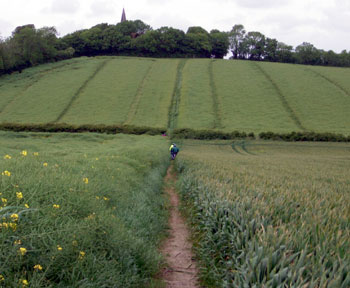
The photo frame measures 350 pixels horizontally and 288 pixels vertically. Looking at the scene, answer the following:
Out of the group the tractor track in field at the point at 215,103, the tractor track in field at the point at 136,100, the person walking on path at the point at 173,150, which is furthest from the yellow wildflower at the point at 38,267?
the tractor track in field at the point at 136,100

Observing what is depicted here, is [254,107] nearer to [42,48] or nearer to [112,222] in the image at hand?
[112,222]

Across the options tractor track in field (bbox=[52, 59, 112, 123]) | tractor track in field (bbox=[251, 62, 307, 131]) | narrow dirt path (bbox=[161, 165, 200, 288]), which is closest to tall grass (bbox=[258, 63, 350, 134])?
tractor track in field (bbox=[251, 62, 307, 131])

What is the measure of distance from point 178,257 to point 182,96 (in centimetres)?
5276

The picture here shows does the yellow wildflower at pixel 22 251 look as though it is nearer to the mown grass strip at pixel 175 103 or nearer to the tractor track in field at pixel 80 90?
the mown grass strip at pixel 175 103

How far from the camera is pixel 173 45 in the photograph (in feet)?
321

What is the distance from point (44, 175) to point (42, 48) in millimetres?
84866

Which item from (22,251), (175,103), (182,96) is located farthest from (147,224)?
(182,96)

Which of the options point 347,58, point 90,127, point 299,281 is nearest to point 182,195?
point 299,281

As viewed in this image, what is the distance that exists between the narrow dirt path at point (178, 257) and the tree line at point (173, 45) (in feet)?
276

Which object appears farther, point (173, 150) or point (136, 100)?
point (136, 100)

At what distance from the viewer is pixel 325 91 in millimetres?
60719

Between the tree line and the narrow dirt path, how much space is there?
276ft

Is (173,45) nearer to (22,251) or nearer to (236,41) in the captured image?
(236,41)

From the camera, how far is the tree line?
96019 mm
